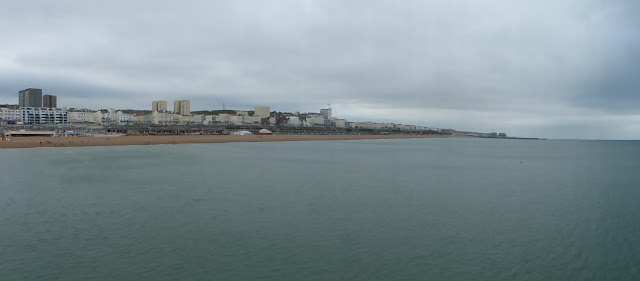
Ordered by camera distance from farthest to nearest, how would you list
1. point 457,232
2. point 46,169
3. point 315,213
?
point 46,169 < point 315,213 < point 457,232

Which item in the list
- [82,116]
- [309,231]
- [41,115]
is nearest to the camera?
[309,231]

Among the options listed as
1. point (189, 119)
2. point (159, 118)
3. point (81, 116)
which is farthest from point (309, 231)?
point (189, 119)

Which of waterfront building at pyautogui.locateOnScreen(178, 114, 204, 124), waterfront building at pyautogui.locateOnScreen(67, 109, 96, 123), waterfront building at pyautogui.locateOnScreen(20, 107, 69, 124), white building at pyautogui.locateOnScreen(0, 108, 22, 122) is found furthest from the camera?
waterfront building at pyautogui.locateOnScreen(178, 114, 204, 124)

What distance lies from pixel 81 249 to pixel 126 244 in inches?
40.8

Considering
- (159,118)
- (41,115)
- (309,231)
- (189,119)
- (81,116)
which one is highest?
(189,119)

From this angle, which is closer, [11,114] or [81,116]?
[11,114]

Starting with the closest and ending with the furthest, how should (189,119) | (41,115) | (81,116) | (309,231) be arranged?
(309,231) → (41,115) → (81,116) → (189,119)

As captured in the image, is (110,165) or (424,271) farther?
(110,165)

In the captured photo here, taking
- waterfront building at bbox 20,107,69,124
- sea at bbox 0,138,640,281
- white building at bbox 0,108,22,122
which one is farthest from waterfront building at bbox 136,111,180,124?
sea at bbox 0,138,640,281

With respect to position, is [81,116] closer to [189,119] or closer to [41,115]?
[41,115]

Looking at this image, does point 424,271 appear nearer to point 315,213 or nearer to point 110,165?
point 315,213

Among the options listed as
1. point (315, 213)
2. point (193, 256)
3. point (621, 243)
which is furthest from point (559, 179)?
point (193, 256)

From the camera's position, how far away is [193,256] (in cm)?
918

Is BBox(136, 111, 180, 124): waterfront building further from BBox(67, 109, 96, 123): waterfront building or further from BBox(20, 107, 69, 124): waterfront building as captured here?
BBox(20, 107, 69, 124): waterfront building
